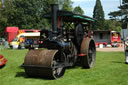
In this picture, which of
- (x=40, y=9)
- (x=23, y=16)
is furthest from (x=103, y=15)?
(x=23, y=16)

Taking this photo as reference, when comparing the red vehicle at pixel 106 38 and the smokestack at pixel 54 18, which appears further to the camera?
the red vehicle at pixel 106 38

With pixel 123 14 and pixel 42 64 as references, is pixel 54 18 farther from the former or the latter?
pixel 123 14

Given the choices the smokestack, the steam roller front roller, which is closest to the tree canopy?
the smokestack

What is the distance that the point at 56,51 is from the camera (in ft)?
21.3

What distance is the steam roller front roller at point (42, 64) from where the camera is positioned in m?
6.29

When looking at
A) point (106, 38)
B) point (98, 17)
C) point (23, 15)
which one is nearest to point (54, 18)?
point (106, 38)

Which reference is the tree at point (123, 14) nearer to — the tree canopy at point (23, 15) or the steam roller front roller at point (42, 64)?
the tree canopy at point (23, 15)

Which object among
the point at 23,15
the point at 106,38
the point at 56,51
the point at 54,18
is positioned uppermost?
the point at 23,15

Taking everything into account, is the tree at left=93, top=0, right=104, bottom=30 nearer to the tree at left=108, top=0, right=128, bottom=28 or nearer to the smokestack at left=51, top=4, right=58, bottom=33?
the tree at left=108, top=0, right=128, bottom=28

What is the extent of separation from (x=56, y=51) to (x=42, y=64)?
23.8 inches

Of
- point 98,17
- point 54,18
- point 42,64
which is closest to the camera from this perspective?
point 42,64

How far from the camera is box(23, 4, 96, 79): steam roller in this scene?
6.41 metres

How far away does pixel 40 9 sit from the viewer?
50812 millimetres

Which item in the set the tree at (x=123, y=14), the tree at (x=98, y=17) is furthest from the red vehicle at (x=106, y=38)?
the tree at (x=98, y=17)
